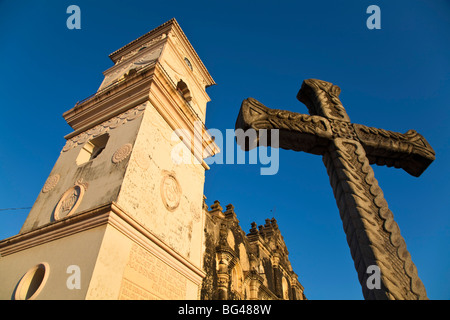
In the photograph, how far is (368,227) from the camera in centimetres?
233

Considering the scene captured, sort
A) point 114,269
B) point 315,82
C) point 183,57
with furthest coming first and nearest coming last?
point 183,57 < point 114,269 < point 315,82

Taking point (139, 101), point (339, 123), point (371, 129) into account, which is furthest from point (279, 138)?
point (139, 101)

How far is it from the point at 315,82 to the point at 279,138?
3.99 ft

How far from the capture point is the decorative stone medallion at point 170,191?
24.0 ft

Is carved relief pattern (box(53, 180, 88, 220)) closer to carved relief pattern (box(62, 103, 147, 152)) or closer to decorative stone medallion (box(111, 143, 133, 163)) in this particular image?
decorative stone medallion (box(111, 143, 133, 163))

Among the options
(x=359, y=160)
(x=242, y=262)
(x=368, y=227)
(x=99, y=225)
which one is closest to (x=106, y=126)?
(x=99, y=225)

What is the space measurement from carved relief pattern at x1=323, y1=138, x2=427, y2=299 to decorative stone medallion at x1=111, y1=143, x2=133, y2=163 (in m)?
5.16

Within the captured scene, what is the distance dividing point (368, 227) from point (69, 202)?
6.68m

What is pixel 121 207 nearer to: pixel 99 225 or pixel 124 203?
pixel 124 203

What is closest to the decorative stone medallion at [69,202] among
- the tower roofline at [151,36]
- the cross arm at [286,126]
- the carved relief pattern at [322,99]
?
the cross arm at [286,126]

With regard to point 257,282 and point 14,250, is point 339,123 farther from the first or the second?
point 257,282

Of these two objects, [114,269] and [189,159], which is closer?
[114,269]

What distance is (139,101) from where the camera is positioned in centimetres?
Answer: 809

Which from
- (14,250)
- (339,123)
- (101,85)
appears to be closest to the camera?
(339,123)
